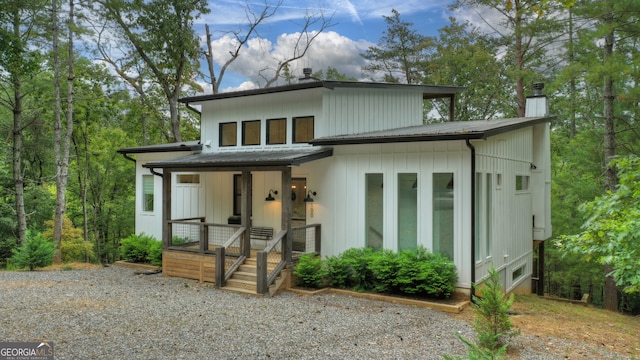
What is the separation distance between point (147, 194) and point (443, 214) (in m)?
10.1

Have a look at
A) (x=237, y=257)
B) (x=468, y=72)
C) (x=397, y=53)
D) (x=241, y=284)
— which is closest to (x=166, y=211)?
(x=237, y=257)

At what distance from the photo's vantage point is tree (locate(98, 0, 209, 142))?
741 inches

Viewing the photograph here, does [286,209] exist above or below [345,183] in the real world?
below

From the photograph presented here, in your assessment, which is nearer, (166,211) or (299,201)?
(299,201)

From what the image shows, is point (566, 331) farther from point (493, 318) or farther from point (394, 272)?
point (394, 272)

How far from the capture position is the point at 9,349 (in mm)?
5555

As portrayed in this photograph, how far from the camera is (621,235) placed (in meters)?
5.27

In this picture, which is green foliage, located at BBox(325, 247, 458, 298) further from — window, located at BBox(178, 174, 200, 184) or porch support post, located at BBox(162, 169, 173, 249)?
window, located at BBox(178, 174, 200, 184)

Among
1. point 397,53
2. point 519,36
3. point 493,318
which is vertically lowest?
point 493,318

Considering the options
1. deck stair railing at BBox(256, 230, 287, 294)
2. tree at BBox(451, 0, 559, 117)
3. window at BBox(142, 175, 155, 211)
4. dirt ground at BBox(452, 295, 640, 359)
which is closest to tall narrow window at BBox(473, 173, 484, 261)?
dirt ground at BBox(452, 295, 640, 359)

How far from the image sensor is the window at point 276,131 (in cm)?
1202

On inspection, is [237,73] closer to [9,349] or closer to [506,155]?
[506,155]

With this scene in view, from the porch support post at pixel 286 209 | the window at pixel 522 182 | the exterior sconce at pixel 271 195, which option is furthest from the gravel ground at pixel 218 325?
the window at pixel 522 182

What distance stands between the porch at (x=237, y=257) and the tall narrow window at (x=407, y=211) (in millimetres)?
2134
